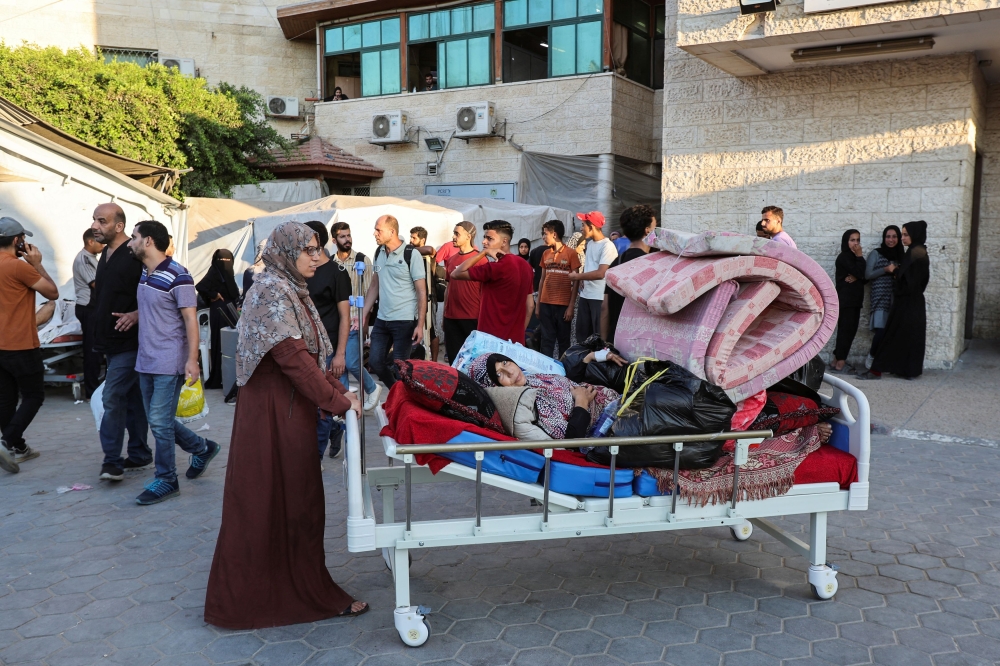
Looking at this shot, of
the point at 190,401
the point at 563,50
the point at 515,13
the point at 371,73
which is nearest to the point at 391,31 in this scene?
the point at 371,73

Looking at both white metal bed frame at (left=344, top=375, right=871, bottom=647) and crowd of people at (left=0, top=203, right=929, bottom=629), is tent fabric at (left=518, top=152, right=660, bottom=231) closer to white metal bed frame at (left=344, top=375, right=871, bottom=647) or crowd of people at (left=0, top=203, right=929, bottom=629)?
crowd of people at (left=0, top=203, right=929, bottom=629)

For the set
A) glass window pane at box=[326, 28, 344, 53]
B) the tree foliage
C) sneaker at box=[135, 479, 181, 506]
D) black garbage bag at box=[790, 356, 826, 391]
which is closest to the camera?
black garbage bag at box=[790, 356, 826, 391]

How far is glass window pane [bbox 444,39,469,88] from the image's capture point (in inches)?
739

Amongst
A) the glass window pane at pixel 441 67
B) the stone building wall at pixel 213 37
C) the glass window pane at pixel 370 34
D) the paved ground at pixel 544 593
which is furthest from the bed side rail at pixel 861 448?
the stone building wall at pixel 213 37

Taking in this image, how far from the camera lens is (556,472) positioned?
137 inches

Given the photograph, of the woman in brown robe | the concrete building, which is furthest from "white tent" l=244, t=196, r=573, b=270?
the woman in brown robe

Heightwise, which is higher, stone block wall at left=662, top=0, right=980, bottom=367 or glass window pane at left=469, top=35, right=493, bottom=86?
glass window pane at left=469, top=35, right=493, bottom=86

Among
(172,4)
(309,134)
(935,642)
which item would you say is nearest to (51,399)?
(935,642)

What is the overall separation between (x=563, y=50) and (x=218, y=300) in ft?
36.3

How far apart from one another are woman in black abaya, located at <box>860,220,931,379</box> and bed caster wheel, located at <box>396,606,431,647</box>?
765cm

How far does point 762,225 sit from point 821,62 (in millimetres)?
3401

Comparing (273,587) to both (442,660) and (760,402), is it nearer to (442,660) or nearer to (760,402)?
(442,660)

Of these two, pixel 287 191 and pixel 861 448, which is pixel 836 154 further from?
pixel 287 191

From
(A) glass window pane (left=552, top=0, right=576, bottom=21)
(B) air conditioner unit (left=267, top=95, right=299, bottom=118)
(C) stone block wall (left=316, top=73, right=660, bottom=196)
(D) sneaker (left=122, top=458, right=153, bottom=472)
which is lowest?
(D) sneaker (left=122, top=458, right=153, bottom=472)
